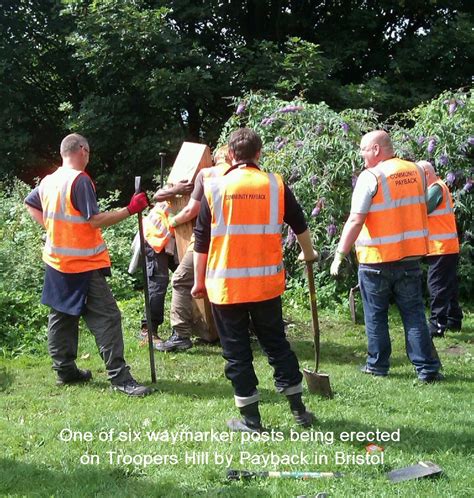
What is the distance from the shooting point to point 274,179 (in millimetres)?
4203

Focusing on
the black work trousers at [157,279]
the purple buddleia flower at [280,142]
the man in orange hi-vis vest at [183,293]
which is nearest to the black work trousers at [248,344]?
the man in orange hi-vis vest at [183,293]

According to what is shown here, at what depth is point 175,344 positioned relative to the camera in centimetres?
662

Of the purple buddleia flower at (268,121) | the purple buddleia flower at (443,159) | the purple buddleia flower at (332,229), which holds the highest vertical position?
the purple buddleia flower at (268,121)

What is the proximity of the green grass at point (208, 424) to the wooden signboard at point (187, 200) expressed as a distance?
0.31 meters

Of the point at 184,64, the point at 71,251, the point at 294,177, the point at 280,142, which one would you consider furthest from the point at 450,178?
the point at 184,64

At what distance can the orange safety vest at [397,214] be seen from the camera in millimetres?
5258

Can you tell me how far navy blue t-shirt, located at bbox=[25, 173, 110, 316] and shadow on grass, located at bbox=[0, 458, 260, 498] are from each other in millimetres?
1613

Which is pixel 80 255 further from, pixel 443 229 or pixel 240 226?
pixel 443 229

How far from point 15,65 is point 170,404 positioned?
1382 centimetres

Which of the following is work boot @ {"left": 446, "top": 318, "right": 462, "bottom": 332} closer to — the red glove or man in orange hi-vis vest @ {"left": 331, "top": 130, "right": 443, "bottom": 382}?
man in orange hi-vis vest @ {"left": 331, "top": 130, "right": 443, "bottom": 382}

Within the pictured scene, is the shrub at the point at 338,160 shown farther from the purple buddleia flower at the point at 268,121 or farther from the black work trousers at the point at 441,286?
the black work trousers at the point at 441,286

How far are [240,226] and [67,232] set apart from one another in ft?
5.82

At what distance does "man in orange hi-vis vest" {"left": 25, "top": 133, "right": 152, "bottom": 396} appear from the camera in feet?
16.8

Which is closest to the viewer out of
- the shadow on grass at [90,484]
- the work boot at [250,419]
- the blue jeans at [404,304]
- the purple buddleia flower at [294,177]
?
the shadow on grass at [90,484]
